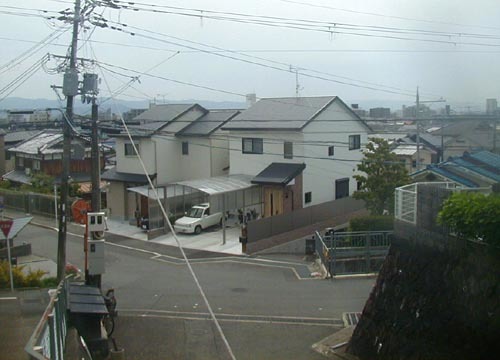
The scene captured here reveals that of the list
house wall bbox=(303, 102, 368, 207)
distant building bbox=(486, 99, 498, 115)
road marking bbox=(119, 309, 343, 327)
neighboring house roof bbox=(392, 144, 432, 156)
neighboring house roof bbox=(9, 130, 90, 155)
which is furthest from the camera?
neighboring house roof bbox=(9, 130, 90, 155)

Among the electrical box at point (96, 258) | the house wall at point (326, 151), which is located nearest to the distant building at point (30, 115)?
the electrical box at point (96, 258)

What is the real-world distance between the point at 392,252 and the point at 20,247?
454 inches

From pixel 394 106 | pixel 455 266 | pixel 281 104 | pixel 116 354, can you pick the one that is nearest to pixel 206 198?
pixel 281 104

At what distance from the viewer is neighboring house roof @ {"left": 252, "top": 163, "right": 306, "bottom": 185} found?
68.1ft

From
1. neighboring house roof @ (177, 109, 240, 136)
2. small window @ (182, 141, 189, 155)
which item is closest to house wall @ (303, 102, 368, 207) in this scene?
neighboring house roof @ (177, 109, 240, 136)

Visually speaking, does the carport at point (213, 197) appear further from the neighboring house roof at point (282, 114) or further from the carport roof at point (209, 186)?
the neighboring house roof at point (282, 114)

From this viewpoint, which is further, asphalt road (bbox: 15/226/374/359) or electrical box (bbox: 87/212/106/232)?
electrical box (bbox: 87/212/106/232)

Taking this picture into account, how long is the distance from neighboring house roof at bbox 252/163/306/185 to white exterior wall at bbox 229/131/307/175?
9.8 inches

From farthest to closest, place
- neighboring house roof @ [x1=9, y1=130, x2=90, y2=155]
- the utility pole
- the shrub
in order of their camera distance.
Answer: neighboring house roof @ [x1=9, y1=130, x2=90, y2=155] < the utility pole < the shrub

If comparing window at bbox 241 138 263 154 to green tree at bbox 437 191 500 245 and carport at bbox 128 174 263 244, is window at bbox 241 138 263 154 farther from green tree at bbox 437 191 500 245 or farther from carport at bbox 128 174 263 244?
green tree at bbox 437 191 500 245

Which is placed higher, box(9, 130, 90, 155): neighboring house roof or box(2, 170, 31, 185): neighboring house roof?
box(9, 130, 90, 155): neighboring house roof

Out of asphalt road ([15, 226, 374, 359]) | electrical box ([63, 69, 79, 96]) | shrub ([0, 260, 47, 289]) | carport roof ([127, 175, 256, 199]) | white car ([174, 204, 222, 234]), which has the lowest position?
Result: asphalt road ([15, 226, 374, 359])

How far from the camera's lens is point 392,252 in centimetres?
905

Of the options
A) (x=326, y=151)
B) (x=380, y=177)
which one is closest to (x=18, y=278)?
(x=380, y=177)
